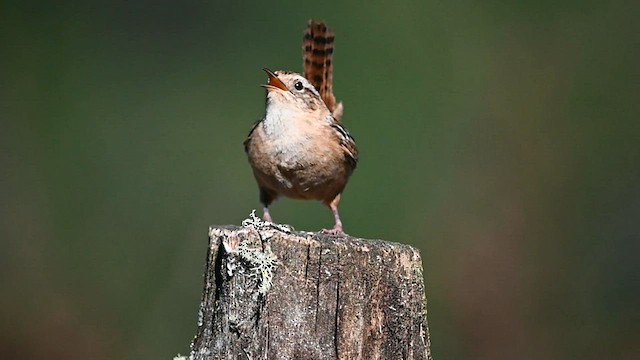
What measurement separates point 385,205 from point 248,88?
70.4 inches

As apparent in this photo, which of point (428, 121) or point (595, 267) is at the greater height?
point (428, 121)

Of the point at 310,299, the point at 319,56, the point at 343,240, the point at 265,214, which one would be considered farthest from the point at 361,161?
the point at 310,299

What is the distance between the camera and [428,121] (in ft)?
23.7

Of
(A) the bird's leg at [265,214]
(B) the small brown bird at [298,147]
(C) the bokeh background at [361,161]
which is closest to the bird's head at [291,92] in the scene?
(B) the small brown bird at [298,147]

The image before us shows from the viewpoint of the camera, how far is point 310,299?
2914mm

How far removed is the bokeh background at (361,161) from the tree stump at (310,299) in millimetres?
2961

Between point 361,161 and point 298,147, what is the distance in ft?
5.07

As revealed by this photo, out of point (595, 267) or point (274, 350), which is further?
point (595, 267)

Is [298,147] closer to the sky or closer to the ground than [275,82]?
closer to the ground

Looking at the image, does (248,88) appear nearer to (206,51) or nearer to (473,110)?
(206,51)

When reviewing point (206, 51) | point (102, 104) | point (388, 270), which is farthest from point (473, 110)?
point (388, 270)

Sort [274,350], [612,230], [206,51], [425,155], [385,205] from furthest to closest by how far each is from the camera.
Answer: [206,51] < [612,230] < [425,155] < [385,205] < [274,350]

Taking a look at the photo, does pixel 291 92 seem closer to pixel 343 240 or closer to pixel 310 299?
pixel 343 240

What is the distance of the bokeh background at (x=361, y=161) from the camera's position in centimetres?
657
